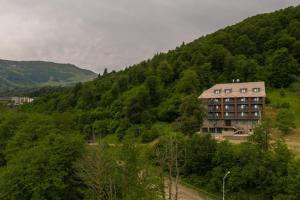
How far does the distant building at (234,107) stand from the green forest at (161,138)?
19.4 ft

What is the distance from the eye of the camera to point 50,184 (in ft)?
116

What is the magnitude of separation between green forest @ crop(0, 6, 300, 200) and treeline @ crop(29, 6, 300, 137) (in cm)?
32

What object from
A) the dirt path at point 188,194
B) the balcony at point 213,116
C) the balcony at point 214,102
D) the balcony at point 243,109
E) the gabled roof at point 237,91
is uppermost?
the gabled roof at point 237,91

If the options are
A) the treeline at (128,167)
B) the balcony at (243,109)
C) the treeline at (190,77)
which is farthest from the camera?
the treeline at (190,77)

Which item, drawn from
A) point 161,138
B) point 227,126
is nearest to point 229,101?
point 227,126

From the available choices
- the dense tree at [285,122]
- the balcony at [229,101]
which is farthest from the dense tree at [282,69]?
the dense tree at [285,122]

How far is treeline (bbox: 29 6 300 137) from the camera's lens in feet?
287

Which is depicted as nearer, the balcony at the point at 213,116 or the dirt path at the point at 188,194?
the dirt path at the point at 188,194

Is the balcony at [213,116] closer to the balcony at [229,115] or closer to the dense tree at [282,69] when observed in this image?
the balcony at [229,115]

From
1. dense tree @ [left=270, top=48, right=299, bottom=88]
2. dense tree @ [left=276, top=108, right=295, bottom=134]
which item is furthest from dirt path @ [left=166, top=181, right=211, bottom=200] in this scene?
dense tree @ [left=270, top=48, right=299, bottom=88]

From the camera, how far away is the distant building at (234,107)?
239 feet

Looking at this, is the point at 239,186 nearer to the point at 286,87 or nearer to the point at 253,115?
the point at 253,115

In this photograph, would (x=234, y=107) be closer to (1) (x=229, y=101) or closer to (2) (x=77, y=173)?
(1) (x=229, y=101)

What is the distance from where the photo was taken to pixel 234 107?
246 feet
